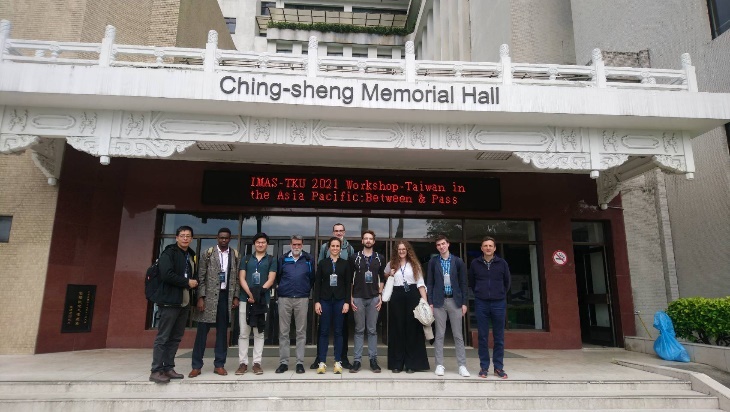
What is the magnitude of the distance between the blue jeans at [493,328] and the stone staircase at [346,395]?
15.2 inches

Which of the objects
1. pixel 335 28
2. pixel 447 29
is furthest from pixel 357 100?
pixel 335 28

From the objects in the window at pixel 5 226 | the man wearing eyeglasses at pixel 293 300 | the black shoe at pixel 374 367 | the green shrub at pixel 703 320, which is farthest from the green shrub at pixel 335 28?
the black shoe at pixel 374 367

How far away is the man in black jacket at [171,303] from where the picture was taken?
5617mm

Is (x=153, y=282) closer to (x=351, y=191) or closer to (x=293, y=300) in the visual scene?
(x=293, y=300)

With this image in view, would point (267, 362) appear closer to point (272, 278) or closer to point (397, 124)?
point (272, 278)

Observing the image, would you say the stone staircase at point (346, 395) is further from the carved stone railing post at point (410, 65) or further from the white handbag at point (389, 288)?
Result: the carved stone railing post at point (410, 65)

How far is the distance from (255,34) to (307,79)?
85.6 ft

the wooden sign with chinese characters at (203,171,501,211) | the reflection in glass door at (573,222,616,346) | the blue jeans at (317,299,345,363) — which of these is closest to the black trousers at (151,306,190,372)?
the blue jeans at (317,299,345,363)

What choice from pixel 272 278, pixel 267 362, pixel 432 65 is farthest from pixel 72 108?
pixel 432 65

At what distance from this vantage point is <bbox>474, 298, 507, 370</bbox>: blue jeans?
20.0 feet

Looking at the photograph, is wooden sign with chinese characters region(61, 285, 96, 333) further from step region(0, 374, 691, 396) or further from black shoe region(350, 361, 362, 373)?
black shoe region(350, 361, 362, 373)

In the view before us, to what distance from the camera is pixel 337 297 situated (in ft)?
20.5

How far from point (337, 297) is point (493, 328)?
2298mm

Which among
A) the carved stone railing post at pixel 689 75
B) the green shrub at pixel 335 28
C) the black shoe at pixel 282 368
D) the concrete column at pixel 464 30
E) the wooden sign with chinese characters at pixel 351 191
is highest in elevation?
the green shrub at pixel 335 28
